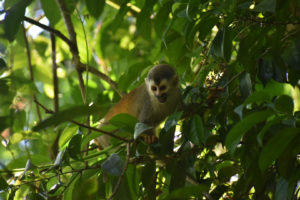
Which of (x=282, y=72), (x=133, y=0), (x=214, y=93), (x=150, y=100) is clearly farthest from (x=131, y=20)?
(x=282, y=72)

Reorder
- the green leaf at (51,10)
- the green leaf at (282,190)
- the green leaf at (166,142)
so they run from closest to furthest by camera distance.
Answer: the green leaf at (282,190), the green leaf at (166,142), the green leaf at (51,10)

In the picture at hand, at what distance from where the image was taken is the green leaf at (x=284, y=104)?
1950 mm

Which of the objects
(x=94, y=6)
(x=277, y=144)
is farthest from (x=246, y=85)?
(x=94, y=6)

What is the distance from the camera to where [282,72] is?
2.08m

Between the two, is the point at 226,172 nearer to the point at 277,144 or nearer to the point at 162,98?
the point at 277,144

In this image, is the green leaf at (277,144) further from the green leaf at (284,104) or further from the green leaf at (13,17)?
the green leaf at (13,17)

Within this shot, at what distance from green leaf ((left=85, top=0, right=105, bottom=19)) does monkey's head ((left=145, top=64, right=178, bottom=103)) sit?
5.60 ft

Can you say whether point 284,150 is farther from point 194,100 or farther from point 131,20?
point 131,20

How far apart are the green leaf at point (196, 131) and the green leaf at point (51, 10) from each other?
1.68 meters

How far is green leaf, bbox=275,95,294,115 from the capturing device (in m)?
1.95

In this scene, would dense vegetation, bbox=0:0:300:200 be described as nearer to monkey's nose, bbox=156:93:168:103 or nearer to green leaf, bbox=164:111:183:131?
green leaf, bbox=164:111:183:131

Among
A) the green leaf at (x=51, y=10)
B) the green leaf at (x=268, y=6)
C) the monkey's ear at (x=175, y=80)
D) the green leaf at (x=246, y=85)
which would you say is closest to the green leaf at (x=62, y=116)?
the green leaf at (x=268, y=6)

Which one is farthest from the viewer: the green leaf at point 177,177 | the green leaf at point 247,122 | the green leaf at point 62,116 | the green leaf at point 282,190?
the green leaf at point 177,177

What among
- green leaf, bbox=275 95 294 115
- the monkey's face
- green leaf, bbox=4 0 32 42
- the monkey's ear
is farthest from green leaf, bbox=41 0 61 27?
green leaf, bbox=275 95 294 115
